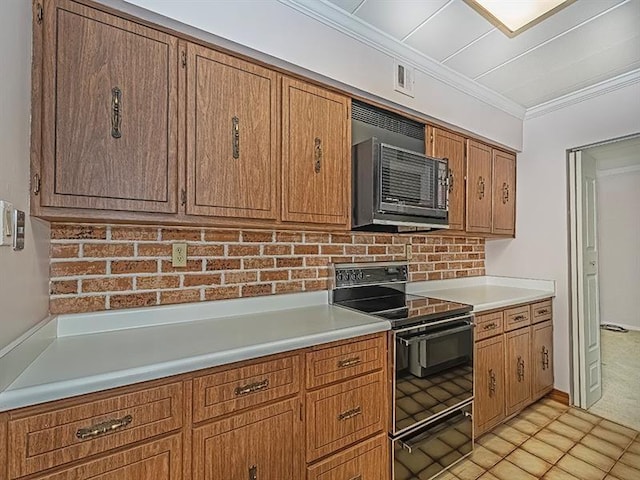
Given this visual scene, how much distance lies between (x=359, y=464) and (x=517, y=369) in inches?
61.0

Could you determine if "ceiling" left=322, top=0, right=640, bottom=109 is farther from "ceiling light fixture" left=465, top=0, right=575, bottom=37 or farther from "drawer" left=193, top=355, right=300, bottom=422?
"drawer" left=193, top=355, right=300, bottom=422

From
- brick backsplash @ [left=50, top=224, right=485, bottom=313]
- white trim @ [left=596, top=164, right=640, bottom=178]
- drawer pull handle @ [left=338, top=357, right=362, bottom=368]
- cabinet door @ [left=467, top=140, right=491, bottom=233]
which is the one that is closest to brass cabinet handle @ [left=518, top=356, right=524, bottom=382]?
cabinet door @ [left=467, top=140, right=491, bottom=233]

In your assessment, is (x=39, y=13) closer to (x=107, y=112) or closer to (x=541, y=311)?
(x=107, y=112)

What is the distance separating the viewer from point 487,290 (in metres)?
2.93

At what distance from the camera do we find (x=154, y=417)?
106 centimetres

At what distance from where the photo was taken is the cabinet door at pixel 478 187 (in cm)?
267

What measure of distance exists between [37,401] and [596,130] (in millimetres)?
3610

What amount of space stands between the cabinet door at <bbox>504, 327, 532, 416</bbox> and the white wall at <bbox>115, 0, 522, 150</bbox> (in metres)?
1.63

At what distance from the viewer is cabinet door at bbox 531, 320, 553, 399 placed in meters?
2.65

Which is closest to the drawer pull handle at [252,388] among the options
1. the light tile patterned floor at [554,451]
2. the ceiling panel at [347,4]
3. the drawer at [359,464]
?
the drawer at [359,464]

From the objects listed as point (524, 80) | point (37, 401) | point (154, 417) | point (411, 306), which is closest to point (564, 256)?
point (524, 80)

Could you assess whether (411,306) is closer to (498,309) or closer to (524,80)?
(498,309)

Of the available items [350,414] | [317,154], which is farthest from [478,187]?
[350,414]

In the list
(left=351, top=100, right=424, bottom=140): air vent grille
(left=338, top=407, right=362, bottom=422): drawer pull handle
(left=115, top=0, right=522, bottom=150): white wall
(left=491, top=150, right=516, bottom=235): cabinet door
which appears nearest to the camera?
(left=115, top=0, right=522, bottom=150): white wall
